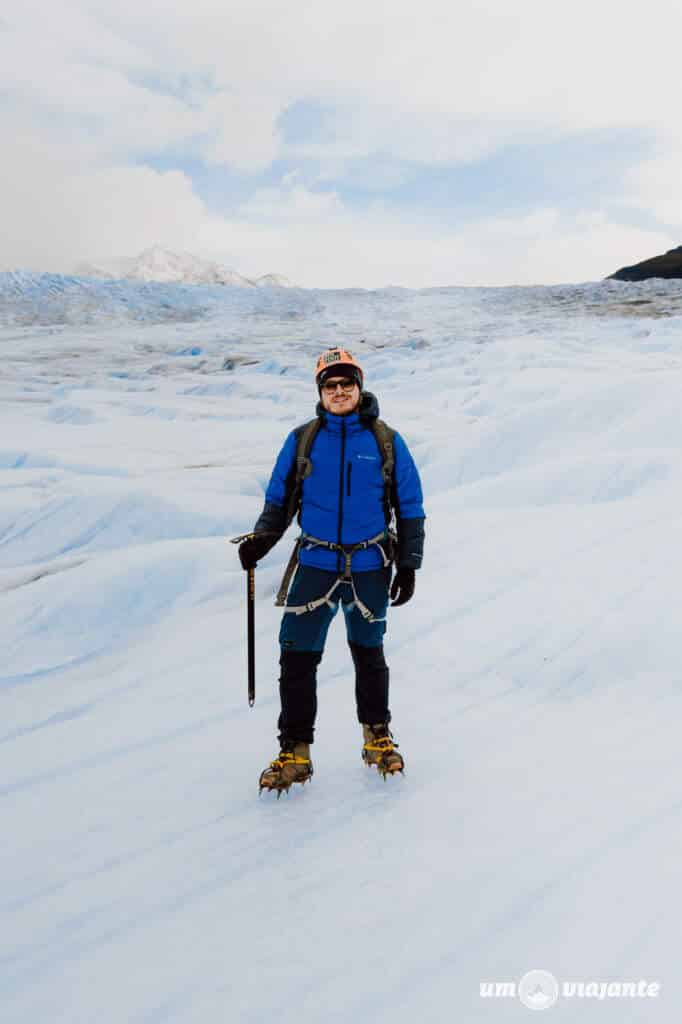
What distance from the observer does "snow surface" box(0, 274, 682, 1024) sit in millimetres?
1829

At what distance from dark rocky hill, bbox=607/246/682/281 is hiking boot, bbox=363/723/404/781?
1949 inches

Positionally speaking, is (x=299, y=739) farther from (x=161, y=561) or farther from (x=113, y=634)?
(x=161, y=561)

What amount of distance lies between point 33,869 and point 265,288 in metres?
37.1

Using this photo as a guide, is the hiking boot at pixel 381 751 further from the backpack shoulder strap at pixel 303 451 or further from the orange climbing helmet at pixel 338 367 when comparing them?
the orange climbing helmet at pixel 338 367

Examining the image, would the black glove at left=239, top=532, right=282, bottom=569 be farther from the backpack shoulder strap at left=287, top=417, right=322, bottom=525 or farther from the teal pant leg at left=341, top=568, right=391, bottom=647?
the teal pant leg at left=341, top=568, right=391, bottom=647

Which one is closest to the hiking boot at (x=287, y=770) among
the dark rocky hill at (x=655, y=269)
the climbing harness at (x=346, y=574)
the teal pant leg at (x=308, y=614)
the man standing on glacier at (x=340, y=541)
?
the man standing on glacier at (x=340, y=541)

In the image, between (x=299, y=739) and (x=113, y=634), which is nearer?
(x=299, y=739)

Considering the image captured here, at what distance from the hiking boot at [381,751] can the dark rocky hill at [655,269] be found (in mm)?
49499

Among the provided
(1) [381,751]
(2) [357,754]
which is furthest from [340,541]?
(2) [357,754]

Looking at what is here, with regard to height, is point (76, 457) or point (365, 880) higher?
point (76, 457)

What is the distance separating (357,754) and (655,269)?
53.5 m

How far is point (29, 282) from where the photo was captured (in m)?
34.2

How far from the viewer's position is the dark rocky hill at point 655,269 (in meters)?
46.2

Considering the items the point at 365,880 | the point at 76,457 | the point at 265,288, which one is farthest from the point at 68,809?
the point at 265,288
